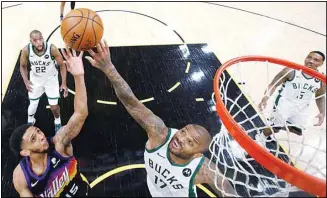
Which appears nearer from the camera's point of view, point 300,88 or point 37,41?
point 37,41

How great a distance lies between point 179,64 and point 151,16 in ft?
6.55

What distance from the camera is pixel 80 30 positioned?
3242mm

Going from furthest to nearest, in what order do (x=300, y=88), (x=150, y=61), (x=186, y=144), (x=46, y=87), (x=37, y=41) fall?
1. (x=150, y=61)
2. (x=46, y=87)
3. (x=300, y=88)
4. (x=37, y=41)
5. (x=186, y=144)

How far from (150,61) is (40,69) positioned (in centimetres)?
209

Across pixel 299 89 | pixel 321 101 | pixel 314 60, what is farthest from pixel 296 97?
pixel 314 60

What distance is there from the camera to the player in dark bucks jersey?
8.07 ft

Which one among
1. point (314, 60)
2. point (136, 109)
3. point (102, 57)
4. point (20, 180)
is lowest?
point (20, 180)

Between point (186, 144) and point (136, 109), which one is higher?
point (136, 109)

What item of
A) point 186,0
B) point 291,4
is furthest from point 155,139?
point 291,4

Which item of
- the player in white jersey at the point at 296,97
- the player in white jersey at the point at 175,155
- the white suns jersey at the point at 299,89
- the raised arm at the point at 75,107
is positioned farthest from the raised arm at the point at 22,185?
the white suns jersey at the point at 299,89

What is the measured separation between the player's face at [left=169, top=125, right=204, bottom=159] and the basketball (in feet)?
4.36

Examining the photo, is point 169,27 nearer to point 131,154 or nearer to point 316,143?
point 131,154

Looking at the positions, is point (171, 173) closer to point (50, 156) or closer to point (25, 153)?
point (50, 156)

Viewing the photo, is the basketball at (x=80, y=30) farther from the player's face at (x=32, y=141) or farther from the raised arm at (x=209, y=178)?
the raised arm at (x=209, y=178)
